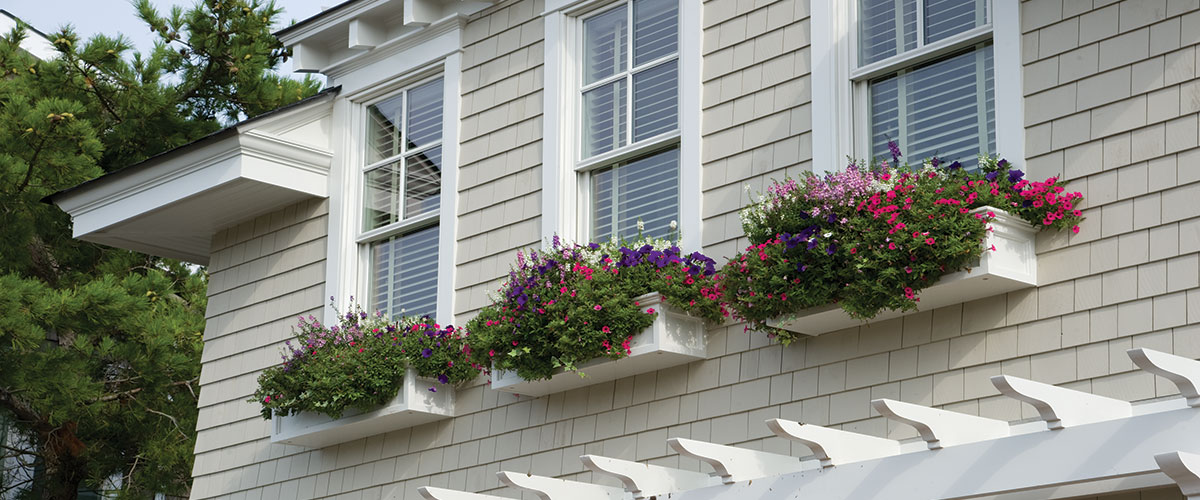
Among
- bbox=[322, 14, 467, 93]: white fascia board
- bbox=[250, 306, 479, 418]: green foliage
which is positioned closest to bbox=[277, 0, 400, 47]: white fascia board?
bbox=[322, 14, 467, 93]: white fascia board

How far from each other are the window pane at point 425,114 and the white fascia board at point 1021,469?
422 centimetres

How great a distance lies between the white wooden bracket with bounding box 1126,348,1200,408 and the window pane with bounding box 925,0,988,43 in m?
2.51

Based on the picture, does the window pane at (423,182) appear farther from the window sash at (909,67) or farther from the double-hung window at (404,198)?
the window sash at (909,67)

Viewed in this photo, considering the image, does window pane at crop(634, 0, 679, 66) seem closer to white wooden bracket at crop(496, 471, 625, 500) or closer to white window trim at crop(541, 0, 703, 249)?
white window trim at crop(541, 0, 703, 249)

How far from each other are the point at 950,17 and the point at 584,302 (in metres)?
2.16

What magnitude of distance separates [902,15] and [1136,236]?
172cm

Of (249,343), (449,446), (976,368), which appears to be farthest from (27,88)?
(976,368)

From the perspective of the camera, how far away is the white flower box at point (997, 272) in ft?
19.3

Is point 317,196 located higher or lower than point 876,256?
higher

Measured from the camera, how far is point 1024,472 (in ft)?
15.9

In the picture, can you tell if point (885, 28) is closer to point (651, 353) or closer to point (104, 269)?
point (651, 353)

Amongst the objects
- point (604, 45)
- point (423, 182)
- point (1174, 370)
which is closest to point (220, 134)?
point (423, 182)

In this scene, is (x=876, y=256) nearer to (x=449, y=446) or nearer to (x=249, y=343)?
(x=449, y=446)

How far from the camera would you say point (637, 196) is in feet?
26.0
